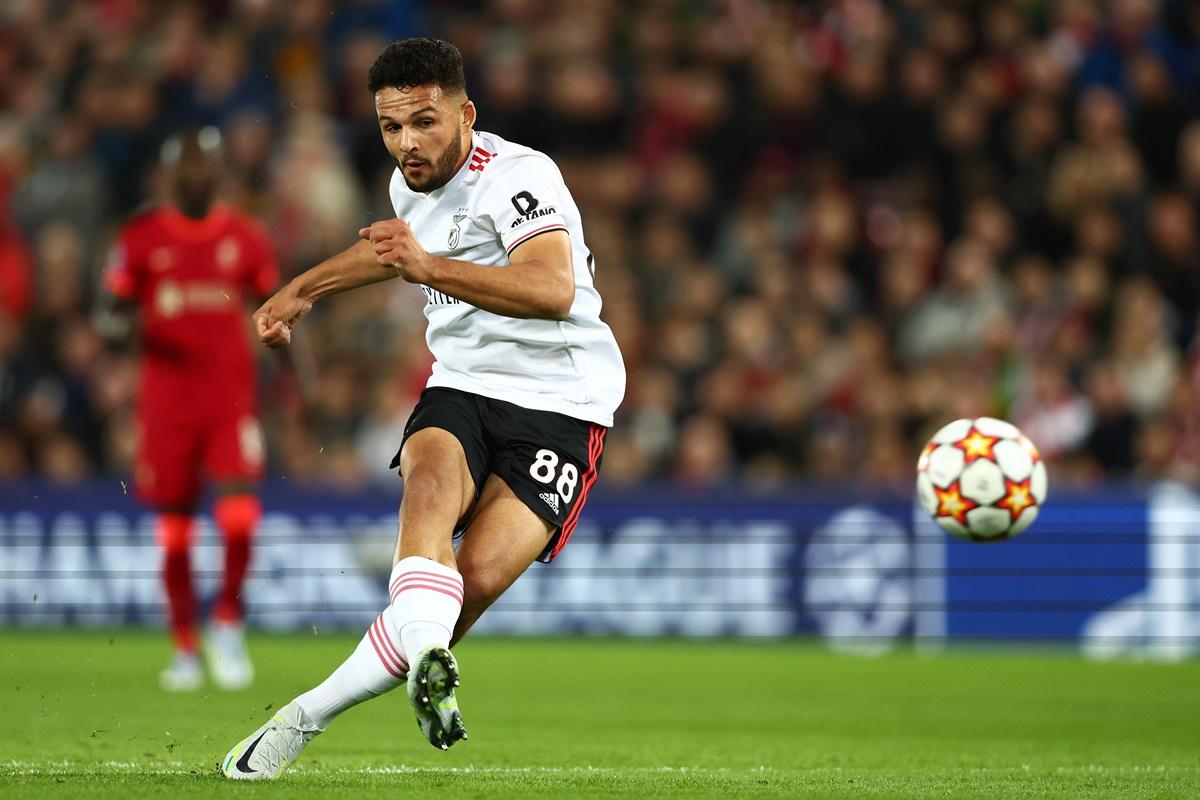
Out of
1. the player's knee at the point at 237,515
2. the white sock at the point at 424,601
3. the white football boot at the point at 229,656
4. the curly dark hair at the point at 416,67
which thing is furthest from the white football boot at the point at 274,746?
the player's knee at the point at 237,515


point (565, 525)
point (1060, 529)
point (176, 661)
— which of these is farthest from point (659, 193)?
point (565, 525)

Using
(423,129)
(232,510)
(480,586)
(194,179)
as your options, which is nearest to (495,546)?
(480,586)

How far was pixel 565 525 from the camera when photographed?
6246 millimetres

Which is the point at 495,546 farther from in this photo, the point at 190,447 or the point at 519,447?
the point at 190,447

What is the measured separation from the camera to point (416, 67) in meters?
5.93

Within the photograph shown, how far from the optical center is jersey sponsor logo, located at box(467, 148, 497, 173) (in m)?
6.19

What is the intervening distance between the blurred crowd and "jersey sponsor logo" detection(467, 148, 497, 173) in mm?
Answer: 8310

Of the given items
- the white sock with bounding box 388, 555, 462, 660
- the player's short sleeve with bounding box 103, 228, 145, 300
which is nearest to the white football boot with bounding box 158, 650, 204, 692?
the player's short sleeve with bounding box 103, 228, 145, 300

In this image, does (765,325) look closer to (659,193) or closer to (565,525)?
(659,193)

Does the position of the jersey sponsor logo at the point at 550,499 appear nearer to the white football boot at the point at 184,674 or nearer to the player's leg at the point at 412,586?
the player's leg at the point at 412,586

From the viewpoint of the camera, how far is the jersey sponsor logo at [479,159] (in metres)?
6.19

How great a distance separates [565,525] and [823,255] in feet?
31.6

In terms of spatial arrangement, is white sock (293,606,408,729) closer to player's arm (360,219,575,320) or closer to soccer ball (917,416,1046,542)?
player's arm (360,219,575,320)

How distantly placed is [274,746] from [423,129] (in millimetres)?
1933
